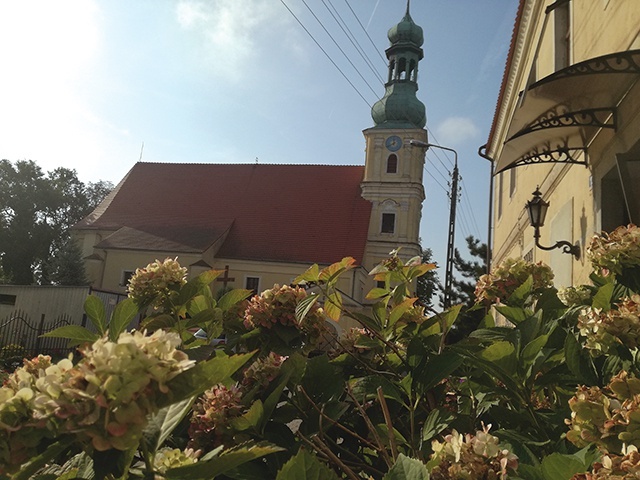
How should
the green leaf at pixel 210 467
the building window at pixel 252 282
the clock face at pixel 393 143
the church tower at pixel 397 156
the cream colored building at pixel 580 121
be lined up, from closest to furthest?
the green leaf at pixel 210 467, the cream colored building at pixel 580 121, the building window at pixel 252 282, the church tower at pixel 397 156, the clock face at pixel 393 143

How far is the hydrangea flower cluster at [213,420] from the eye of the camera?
1146mm

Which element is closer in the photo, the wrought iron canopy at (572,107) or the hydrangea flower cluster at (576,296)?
the hydrangea flower cluster at (576,296)

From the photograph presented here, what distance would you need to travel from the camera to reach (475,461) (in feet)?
2.61

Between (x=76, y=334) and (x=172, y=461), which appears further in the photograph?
(x=76, y=334)

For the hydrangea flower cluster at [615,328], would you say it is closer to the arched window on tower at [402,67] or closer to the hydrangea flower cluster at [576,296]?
the hydrangea flower cluster at [576,296]

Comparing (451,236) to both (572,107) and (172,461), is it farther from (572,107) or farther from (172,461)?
(172,461)

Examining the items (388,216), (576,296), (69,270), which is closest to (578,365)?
(576,296)

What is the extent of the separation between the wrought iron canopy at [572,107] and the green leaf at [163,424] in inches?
153

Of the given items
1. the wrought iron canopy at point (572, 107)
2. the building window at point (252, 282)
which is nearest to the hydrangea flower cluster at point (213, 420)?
the wrought iron canopy at point (572, 107)

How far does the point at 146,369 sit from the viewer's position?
626mm

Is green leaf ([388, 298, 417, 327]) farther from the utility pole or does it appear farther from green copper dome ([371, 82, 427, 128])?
green copper dome ([371, 82, 427, 128])

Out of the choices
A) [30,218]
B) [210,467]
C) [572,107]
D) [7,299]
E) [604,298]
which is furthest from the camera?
[30,218]

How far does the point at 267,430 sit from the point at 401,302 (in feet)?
2.54

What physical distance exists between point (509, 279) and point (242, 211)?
99.8 ft
